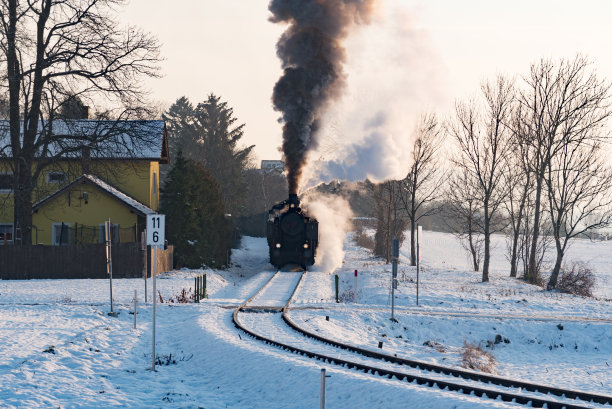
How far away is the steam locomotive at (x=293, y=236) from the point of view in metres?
37.1

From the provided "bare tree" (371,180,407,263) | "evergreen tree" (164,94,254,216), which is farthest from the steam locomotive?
"evergreen tree" (164,94,254,216)

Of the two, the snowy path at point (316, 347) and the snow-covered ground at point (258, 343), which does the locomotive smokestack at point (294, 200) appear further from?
the snowy path at point (316, 347)

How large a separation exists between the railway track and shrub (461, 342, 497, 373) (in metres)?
2.55

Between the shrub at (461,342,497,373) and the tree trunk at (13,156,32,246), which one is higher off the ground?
the tree trunk at (13,156,32,246)

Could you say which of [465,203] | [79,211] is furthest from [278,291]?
[465,203]

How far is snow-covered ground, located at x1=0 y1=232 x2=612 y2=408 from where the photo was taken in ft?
34.9

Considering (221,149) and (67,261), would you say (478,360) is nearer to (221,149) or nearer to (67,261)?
(67,261)

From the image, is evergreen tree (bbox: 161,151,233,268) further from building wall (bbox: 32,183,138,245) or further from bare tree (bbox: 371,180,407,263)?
bare tree (bbox: 371,180,407,263)

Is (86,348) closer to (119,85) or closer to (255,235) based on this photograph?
(119,85)

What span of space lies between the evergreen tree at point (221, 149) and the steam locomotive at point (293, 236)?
3483cm

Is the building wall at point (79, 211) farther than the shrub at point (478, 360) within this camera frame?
Yes

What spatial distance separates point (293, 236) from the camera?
37.2 metres

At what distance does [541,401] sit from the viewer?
9.42m

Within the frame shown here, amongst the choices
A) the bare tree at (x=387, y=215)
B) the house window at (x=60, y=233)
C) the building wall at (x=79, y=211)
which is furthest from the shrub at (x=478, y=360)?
the bare tree at (x=387, y=215)
